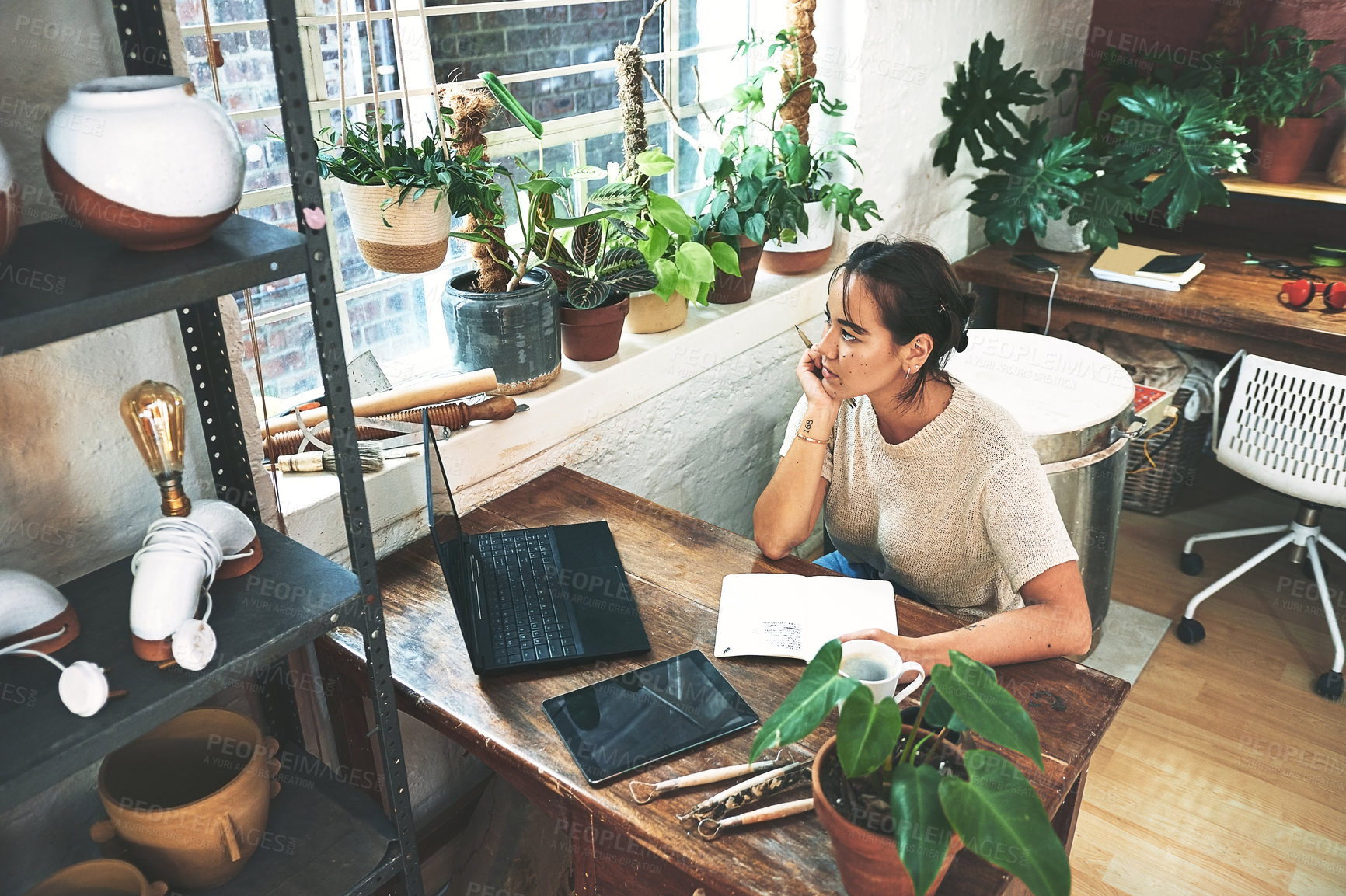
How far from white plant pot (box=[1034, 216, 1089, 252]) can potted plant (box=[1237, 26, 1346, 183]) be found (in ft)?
2.02

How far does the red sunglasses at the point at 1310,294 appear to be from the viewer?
287cm

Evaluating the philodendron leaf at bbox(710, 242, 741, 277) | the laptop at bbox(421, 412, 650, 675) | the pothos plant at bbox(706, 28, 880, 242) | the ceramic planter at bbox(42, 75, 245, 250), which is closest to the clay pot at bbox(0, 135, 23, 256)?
the ceramic planter at bbox(42, 75, 245, 250)

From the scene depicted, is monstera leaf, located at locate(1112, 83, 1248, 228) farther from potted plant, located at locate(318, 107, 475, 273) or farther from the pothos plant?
potted plant, located at locate(318, 107, 475, 273)

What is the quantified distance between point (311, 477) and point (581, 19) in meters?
1.23

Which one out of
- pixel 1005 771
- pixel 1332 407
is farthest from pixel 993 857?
pixel 1332 407

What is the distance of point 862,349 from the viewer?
1.81 meters

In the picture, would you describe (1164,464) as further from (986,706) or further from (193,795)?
(193,795)

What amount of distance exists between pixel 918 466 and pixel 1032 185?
173 cm

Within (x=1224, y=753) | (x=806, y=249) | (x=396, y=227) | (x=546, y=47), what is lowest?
(x=1224, y=753)

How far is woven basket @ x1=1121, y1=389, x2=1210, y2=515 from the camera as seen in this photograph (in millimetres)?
3320

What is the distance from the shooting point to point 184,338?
1.38 metres

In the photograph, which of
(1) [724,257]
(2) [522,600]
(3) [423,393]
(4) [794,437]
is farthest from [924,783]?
(1) [724,257]

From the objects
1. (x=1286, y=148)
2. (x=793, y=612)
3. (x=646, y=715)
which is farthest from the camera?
(x=1286, y=148)

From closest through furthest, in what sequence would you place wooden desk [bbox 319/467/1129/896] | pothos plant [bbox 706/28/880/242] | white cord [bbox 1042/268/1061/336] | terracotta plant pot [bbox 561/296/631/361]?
wooden desk [bbox 319/467/1129/896] < terracotta plant pot [bbox 561/296/631/361] < pothos plant [bbox 706/28/880/242] < white cord [bbox 1042/268/1061/336]
